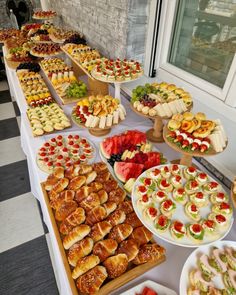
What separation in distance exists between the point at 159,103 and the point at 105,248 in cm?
78

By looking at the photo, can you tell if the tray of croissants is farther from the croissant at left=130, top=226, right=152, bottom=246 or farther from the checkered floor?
→ the checkered floor

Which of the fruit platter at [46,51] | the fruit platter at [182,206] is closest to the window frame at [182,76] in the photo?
the fruit platter at [182,206]

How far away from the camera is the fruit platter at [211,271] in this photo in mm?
681

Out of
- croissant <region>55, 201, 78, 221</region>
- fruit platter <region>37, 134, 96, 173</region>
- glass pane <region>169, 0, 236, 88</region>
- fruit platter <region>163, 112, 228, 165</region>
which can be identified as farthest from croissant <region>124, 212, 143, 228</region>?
glass pane <region>169, 0, 236, 88</region>

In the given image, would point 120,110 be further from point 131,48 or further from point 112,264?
point 112,264

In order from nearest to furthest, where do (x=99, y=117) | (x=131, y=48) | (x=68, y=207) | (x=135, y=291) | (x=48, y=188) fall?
1. (x=135, y=291)
2. (x=68, y=207)
3. (x=48, y=188)
4. (x=99, y=117)
5. (x=131, y=48)

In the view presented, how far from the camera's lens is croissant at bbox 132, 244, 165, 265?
80cm

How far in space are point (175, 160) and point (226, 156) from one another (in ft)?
0.83

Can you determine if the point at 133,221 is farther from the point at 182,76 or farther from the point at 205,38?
the point at 205,38

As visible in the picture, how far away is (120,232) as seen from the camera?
2.82 feet

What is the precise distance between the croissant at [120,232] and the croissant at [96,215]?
7 centimetres

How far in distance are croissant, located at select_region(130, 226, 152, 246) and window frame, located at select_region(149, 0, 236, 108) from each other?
88 centimetres

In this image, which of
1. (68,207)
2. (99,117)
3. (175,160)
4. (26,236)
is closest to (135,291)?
(68,207)

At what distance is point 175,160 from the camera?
49.0 inches
